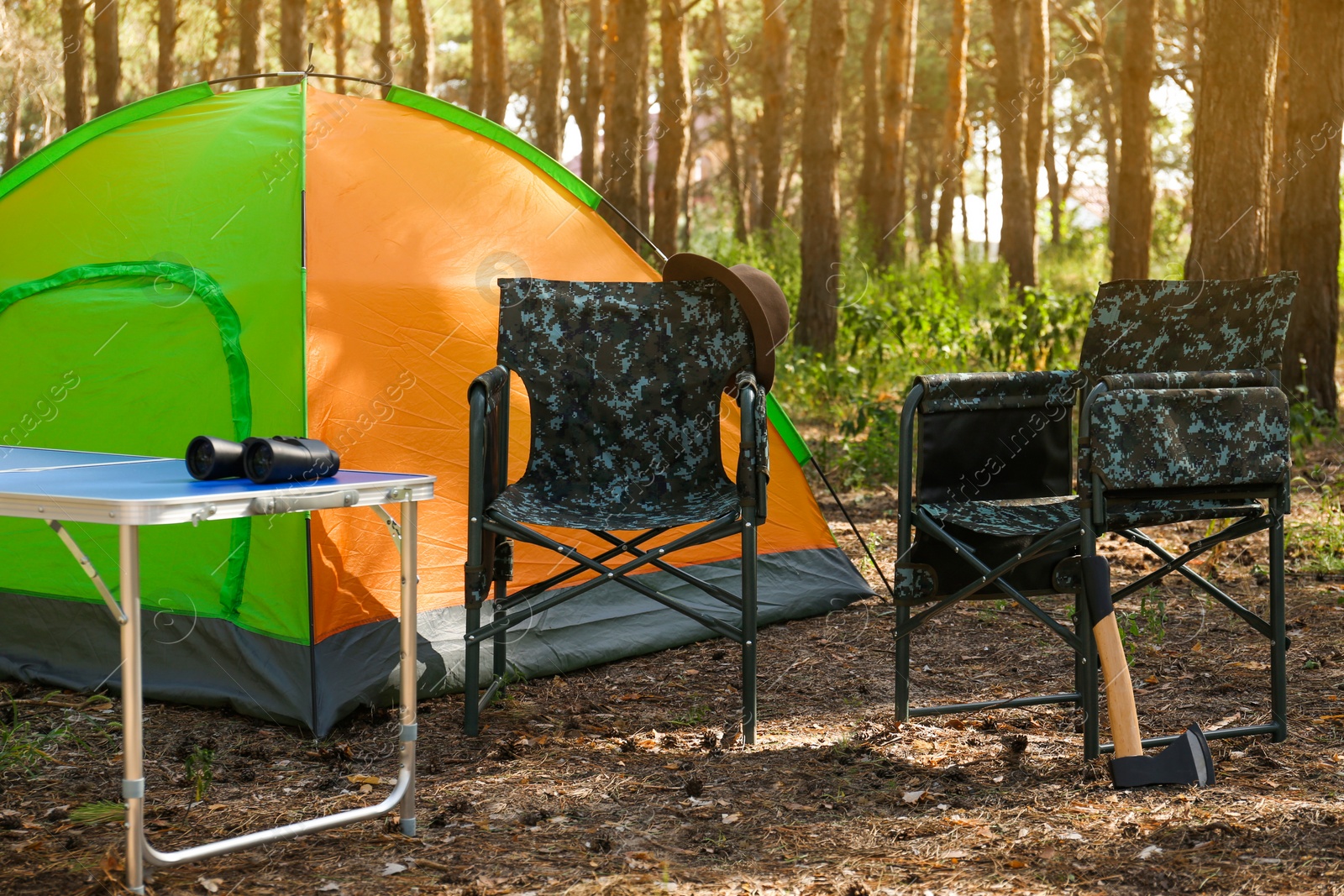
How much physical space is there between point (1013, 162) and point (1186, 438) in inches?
432

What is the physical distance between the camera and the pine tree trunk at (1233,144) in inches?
259

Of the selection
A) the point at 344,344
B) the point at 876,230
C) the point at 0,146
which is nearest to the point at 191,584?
the point at 344,344

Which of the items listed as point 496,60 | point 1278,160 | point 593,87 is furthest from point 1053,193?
point 1278,160

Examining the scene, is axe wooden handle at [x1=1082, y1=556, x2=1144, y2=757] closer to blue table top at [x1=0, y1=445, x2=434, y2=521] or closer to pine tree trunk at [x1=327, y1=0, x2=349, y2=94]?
blue table top at [x1=0, y1=445, x2=434, y2=521]

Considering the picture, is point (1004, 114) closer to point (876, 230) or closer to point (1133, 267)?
point (1133, 267)

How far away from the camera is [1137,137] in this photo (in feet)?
33.1

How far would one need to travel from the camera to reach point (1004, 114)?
10.6m

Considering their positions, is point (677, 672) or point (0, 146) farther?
point (0, 146)

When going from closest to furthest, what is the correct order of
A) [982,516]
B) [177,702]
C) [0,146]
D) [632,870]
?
[632,870] → [982,516] → [177,702] → [0,146]

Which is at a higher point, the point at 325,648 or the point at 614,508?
the point at 614,508

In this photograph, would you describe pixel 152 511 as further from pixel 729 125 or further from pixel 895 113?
pixel 729 125

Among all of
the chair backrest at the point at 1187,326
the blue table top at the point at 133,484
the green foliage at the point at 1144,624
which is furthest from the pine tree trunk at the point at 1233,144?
the blue table top at the point at 133,484

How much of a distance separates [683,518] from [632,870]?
1.09m

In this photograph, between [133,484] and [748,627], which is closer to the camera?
[133,484]
